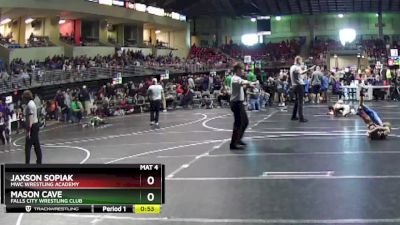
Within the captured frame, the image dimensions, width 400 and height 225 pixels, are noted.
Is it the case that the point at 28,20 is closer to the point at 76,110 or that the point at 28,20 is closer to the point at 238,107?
the point at 76,110

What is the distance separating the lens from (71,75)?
113 feet

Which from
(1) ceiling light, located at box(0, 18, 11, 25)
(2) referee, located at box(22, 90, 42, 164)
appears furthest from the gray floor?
(1) ceiling light, located at box(0, 18, 11, 25)

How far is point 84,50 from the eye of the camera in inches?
1693

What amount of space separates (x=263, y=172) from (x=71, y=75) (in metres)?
27.7

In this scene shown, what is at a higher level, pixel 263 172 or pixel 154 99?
pixel 154 99

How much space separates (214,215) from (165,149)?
6048 millimetres

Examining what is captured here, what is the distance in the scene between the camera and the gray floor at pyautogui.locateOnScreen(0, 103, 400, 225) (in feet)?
20.1

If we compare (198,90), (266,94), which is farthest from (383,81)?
(198,90)

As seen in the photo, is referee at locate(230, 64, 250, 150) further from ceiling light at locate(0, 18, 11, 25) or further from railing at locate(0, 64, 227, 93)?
ceiling light at locate(0, 18, 11, 25)

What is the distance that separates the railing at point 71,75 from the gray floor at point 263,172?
13072mm

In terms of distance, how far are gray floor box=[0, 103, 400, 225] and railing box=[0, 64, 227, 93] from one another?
1307cm

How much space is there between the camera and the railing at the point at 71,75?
2805 cm

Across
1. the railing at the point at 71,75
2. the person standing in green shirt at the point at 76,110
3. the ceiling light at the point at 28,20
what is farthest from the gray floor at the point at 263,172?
the ceiling light at the point at 28,20

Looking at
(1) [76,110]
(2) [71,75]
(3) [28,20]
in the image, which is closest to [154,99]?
(1) [76,110]
